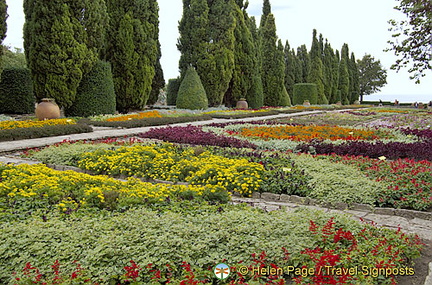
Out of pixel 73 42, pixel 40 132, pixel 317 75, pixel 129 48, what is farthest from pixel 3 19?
pixel 317 75

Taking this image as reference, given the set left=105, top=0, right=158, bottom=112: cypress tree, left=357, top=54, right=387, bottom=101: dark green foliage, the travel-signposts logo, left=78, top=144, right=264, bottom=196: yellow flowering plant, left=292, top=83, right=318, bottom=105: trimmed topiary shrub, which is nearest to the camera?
the travel-signposts logo

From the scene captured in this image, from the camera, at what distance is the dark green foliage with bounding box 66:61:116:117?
1631 cm

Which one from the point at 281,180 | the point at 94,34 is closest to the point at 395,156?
the point at 281,180

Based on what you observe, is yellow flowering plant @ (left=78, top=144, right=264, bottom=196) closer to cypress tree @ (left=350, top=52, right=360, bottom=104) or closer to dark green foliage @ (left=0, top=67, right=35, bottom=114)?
dark green foliage @ (left=0, top=67, right=35, bottom=114)

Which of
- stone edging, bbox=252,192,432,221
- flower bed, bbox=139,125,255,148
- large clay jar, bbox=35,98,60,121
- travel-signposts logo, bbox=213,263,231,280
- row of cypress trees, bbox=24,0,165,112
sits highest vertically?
row of cypress trees, bbox=24,0,165,112

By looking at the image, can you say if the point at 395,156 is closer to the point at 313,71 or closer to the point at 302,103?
the point at 302,103

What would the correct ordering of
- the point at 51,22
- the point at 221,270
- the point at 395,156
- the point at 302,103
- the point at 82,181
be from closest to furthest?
the point at 221,270
the point at 82,181
the point at 395,156
the point at 51,22
the point at 302,103

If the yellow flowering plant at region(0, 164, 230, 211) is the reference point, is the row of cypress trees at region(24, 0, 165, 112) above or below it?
above

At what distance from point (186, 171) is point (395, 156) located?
176 inches

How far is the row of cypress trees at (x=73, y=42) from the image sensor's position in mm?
14969

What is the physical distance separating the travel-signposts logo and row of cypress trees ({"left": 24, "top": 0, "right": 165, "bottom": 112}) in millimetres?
14236

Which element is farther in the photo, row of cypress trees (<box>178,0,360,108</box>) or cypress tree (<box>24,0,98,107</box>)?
row of cypress trees (<box>178,0,360,108</box>)

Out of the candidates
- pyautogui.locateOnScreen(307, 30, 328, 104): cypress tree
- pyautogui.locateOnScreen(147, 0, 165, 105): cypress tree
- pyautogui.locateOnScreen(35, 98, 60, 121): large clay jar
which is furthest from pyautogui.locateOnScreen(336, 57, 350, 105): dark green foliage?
pyautogui.locateOnScreen(35, 98, 60, 121): large clay jar

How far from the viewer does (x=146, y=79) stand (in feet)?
62.6
